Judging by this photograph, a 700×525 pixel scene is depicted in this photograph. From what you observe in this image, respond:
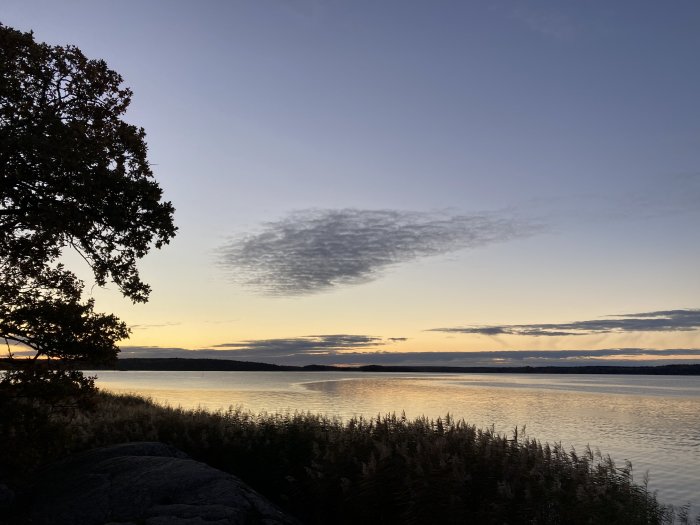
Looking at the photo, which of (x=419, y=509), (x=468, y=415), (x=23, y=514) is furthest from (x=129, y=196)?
(x=468, y=415)

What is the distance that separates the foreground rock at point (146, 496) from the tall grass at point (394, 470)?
54.9 inches

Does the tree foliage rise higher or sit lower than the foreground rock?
higher

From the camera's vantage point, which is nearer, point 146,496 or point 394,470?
point 146,496

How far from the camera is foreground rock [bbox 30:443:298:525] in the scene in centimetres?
926

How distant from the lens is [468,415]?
149 ft

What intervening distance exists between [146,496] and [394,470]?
15.0 ft

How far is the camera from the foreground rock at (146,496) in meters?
9.26

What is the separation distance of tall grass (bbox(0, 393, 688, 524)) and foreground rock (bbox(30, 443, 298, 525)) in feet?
4.58

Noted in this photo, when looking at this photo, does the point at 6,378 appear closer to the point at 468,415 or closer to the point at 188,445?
the point at 188,445

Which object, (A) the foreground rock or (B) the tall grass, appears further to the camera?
(B) the tall grass

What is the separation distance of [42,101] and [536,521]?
12.8 metres

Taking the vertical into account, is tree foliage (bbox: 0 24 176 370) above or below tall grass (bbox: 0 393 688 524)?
above

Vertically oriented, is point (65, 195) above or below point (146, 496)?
above

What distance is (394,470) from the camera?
36.1 ft
